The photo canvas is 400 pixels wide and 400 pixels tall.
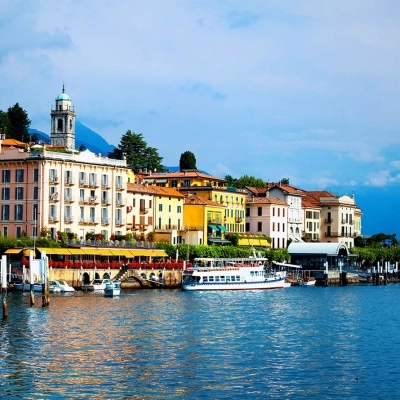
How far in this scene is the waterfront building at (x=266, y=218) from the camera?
523 ft

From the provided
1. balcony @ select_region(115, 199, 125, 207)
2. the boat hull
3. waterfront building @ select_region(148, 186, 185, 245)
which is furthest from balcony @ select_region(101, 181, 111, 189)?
the boat hull

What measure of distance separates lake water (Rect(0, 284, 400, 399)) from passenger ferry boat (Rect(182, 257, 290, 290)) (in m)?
22.2

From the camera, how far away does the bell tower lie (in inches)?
5276

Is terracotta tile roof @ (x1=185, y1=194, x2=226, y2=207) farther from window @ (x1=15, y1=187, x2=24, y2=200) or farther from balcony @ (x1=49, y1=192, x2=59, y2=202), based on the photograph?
window @ (x1=15, y1=187, x2=24, y2=200)

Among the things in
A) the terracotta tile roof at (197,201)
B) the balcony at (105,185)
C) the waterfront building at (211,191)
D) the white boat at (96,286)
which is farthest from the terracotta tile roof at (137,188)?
the white boat at (96,286)

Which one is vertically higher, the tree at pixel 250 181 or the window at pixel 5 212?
the tree at pixel 250 181

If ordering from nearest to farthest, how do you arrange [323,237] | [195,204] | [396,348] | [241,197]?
[396,348], [195,204], [241,197], [323,237]

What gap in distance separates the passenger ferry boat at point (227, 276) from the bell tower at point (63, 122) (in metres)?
23.7

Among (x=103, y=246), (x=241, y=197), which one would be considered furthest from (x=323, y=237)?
(x=103, y=246)

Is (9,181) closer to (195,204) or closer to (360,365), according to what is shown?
(195,204)

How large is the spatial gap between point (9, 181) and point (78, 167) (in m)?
8.09

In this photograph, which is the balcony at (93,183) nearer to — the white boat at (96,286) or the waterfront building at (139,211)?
the waterfront building at (139,211)

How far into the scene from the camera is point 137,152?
566 ft

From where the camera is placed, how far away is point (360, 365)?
52750 millimetres
